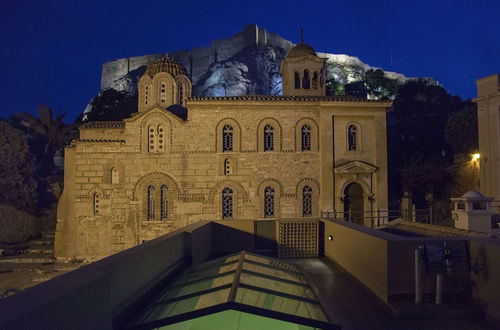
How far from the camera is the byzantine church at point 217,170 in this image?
23578mm

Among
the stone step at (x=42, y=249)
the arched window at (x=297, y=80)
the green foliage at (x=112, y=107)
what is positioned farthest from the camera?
the green foliage at (x=112, y=107)

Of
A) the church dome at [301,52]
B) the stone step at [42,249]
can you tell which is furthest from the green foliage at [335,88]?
the stone step at [42,249]

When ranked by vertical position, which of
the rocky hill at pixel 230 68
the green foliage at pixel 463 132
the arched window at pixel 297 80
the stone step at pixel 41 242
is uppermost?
the rocky hill at pixel 230 68

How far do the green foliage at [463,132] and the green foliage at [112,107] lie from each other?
32.8 m

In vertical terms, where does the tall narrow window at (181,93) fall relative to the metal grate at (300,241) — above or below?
above

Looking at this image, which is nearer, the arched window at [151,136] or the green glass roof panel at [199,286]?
the green glass roof panel at [199,286]

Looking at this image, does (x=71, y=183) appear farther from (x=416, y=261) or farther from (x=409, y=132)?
(x=409, y=132)

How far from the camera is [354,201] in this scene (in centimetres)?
2450

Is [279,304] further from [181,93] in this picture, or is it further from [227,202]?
[181,93]

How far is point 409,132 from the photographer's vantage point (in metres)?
43.9

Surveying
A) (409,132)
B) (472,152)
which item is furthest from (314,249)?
(409,132)

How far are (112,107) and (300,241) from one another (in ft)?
134

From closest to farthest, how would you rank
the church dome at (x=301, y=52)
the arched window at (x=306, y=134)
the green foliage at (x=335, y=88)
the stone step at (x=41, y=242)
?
the arched window at (x=306, y=134)
the church dome at (x=301, y=52)
the stone step at (x=41, y=242)
the green foliage at (x=335, y=88)

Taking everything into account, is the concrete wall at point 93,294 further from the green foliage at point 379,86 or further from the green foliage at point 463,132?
the green foliage at point 379,86
